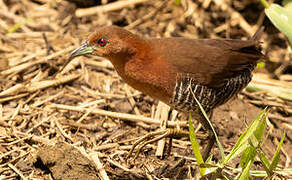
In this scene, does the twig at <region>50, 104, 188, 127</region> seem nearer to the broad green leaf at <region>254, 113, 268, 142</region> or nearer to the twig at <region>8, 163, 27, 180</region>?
the twig at <region>8, 163, 27, 180</region>

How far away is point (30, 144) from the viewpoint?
347 centimetres

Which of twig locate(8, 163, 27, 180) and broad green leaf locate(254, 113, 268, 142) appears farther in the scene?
twig locate(8, 163, 27, 180)

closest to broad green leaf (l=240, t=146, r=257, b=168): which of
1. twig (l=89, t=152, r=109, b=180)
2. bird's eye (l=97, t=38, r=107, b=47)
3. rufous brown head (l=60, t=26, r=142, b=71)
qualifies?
twig (l=89, t=152, r=109, b=180)

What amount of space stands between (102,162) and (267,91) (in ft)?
6.80

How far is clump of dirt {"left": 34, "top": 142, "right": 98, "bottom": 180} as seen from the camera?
9.93 ft

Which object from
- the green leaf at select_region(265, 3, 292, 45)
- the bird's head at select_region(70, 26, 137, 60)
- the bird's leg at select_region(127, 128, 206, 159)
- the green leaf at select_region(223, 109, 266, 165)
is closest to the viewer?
the green leaf at select_region(223, 109, 266, 165)

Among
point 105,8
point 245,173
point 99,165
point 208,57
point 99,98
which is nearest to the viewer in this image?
point 245,173

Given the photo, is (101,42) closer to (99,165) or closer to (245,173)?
(99,165)

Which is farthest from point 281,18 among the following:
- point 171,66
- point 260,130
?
point 260,130

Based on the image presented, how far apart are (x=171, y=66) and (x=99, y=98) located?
3.64ft

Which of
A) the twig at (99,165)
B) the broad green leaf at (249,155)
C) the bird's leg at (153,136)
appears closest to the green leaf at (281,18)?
the bird's leg at (153,136)

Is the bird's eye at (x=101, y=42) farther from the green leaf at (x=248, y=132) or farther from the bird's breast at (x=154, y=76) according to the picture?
the green leaf at (x=248, y=132)

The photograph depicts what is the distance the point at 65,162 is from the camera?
10.1 feet

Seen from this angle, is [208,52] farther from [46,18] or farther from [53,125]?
[46,18]
